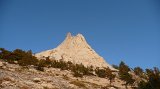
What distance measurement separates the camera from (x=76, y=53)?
143m

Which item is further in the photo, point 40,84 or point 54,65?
point 54,65

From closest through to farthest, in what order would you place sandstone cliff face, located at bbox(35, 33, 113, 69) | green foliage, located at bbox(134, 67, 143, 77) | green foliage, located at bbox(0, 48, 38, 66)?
1. green foliage, located at bbox(0, 48, 38, 66)
2. green foliage, located at bbox(134, 67, 143, 77)
3. sandstone cliff face, located at bbox(35, 33, 113, 69)

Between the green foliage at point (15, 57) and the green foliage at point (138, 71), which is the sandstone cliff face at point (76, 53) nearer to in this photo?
the green foliage at point (138, 71)

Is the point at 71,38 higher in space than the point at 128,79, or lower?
higher

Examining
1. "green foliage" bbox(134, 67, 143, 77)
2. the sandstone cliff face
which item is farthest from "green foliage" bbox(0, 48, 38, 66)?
"green foliage" bbox(134, 67, 143, 77)

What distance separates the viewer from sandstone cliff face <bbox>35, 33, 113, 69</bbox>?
13450 cm

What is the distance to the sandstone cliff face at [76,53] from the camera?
441 ft

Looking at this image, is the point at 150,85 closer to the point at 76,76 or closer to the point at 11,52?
→ the point at 76,76

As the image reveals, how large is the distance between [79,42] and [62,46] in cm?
1169

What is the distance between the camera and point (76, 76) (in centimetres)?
7425

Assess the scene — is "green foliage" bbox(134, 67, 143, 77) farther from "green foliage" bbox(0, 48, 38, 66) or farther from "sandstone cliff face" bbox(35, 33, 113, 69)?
"green foliage" bbox(0, 48, 38, 66)

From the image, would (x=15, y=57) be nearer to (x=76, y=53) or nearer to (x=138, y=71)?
(x=138, y=71)

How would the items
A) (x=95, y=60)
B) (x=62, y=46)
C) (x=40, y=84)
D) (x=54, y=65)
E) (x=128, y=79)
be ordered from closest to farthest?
(x=40, y=84) < (x=128, y=79) < (x=54, y=65) < (x=95, y=60) < (x=62, y=46)

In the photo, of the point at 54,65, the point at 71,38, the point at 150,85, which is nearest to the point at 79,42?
the point at 71,38
